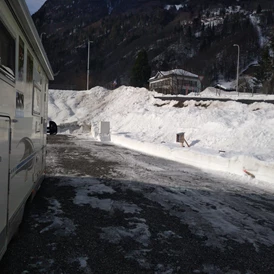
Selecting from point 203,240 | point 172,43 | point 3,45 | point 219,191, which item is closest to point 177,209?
point 203,240

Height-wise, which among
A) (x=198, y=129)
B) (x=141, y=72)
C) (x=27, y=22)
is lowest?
(x=198, y=129)

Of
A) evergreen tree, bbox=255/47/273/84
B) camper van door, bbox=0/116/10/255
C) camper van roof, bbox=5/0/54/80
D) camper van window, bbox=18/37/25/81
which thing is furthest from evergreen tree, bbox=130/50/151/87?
camper van door, bbox=0/116/10/255

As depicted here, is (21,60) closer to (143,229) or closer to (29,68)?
(29,68)

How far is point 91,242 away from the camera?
14.1ft

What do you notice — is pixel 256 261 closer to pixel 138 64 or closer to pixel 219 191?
pixel 219 191

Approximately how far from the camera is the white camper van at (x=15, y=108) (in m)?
3.11

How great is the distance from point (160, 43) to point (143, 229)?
159645mm

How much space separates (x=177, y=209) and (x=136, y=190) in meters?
1.68

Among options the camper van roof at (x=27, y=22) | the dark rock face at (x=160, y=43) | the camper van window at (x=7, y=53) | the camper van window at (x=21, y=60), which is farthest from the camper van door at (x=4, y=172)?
the dark rock face at (x=160, y=43)

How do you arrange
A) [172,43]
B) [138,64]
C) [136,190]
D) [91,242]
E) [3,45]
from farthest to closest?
[172,43], [138,64], [136,190], [91,242], [3,45]

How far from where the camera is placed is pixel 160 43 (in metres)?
156

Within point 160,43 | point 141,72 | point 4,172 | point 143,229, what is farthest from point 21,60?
point 160,43

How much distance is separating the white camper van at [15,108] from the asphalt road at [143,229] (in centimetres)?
66

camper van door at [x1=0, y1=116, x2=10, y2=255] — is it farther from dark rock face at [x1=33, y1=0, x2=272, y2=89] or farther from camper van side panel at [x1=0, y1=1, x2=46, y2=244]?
dark rock face at [x1=33, y1=0, x2=272, y2=89]
